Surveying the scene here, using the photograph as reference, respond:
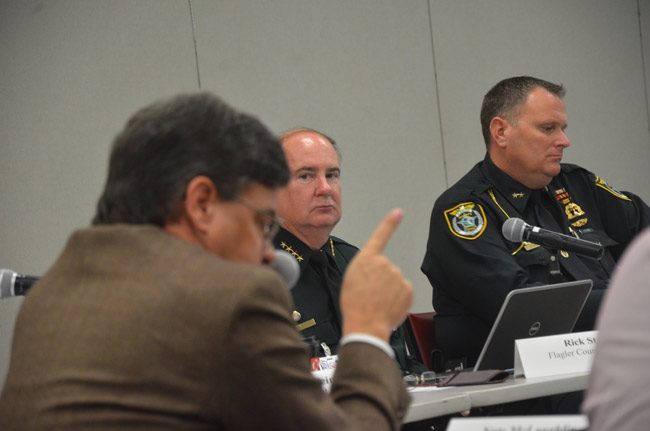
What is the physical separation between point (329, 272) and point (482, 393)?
1030 millimetres

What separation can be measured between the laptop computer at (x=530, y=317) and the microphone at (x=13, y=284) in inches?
50.1

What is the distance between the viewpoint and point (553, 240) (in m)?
3.18

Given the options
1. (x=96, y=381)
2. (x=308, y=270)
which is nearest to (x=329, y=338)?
(x=308, y=270)

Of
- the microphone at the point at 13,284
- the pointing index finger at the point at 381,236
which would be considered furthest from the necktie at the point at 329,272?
the pointing index finger at the point at 381,236

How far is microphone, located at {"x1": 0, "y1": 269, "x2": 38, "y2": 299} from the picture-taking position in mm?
2357

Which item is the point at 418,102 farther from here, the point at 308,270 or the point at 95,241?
the point at 95,241

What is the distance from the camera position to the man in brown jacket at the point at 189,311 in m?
1.36

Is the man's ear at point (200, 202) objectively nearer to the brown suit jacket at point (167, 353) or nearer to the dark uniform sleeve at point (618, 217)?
the brown suit jacket at point (167, 353)

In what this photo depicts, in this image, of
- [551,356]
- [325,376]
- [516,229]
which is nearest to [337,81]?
[516,229]

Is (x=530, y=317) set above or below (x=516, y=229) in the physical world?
below

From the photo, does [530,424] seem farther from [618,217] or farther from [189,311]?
[618,217]

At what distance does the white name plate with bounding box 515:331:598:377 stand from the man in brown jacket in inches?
46.9

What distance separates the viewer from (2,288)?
2363mm

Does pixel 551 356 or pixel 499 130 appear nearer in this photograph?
pixel 551 356
